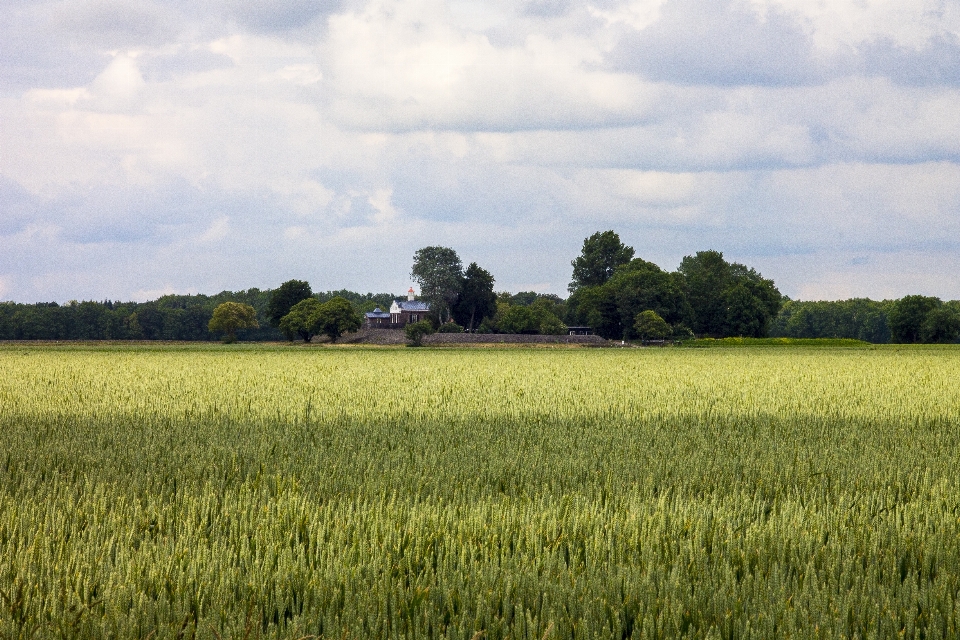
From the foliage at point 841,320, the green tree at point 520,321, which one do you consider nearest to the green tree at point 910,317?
the foliage at point 841,320

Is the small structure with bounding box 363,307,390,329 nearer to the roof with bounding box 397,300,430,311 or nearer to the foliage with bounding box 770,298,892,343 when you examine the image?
the roof with bounding box 397,300,430,311

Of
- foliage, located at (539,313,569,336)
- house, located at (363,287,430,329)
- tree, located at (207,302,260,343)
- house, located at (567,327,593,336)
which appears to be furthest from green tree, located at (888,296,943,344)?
tree, located at (207,302,260,343)

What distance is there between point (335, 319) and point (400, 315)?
2015 inches

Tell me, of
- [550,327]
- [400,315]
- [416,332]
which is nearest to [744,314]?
[550,327]

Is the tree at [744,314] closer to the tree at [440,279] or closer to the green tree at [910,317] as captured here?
the green tree at [910,317]

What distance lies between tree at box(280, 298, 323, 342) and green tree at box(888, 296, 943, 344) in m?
83.4

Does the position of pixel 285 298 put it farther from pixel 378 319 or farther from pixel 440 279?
pixel 378 319

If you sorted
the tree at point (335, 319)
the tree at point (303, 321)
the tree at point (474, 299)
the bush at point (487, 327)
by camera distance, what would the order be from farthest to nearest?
1. the tree at point (474, 299)
2. the bush at point (487, 327)
3. the tree at point (303, 321)
4. the tree at point (335, 319)

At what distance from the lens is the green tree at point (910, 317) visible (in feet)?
390

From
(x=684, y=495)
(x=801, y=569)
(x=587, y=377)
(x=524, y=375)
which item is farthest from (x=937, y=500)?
(x=524, y=375)

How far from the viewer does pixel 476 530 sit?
18.9 feet

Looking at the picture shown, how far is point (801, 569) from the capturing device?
17.6 ft

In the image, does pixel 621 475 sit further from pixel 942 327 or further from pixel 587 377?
pixel 942 327

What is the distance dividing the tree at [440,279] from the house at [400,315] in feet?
71.6
